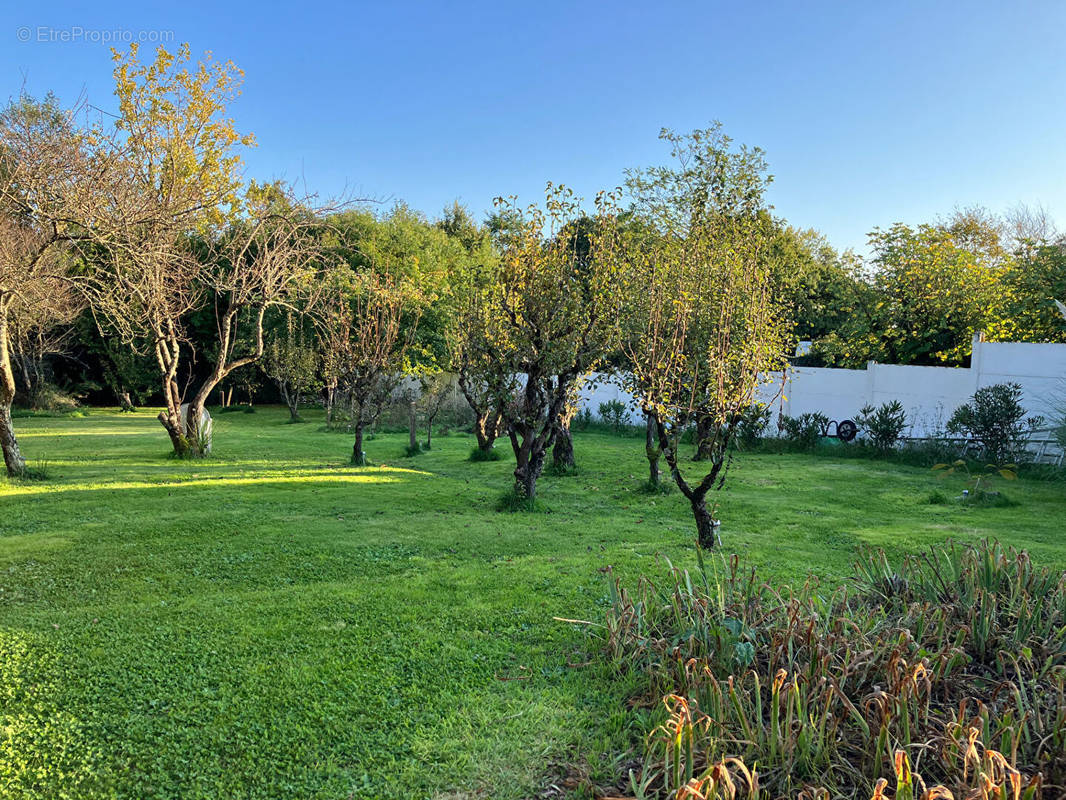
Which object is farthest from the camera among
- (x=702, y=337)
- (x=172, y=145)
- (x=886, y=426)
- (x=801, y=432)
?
(x=801, y=432)

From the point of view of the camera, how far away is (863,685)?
274 cm

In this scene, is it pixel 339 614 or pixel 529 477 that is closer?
pixel 339 614

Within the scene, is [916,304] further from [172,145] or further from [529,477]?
[172,145]

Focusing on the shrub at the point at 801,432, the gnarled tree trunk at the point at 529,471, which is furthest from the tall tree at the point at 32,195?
the shrub at the point at 801,432

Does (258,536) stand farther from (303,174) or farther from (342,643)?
(303,174)

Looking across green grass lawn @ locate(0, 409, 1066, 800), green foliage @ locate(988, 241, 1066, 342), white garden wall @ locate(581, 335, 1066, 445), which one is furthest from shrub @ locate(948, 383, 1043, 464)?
green foliage @ locate(988, 241, 1066, 342)

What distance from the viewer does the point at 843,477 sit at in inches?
389

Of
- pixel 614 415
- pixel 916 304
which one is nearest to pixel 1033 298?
pixel 916 304

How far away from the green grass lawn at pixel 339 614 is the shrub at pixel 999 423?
1751 millimetres

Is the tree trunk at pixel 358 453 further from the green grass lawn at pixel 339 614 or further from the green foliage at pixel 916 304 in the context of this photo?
the green foliage at pixel 916 304

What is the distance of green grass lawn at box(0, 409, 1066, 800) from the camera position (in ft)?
8.11

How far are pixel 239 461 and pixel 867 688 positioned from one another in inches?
399

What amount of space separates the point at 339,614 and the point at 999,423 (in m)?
11.4

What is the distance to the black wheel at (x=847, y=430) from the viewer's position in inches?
545
